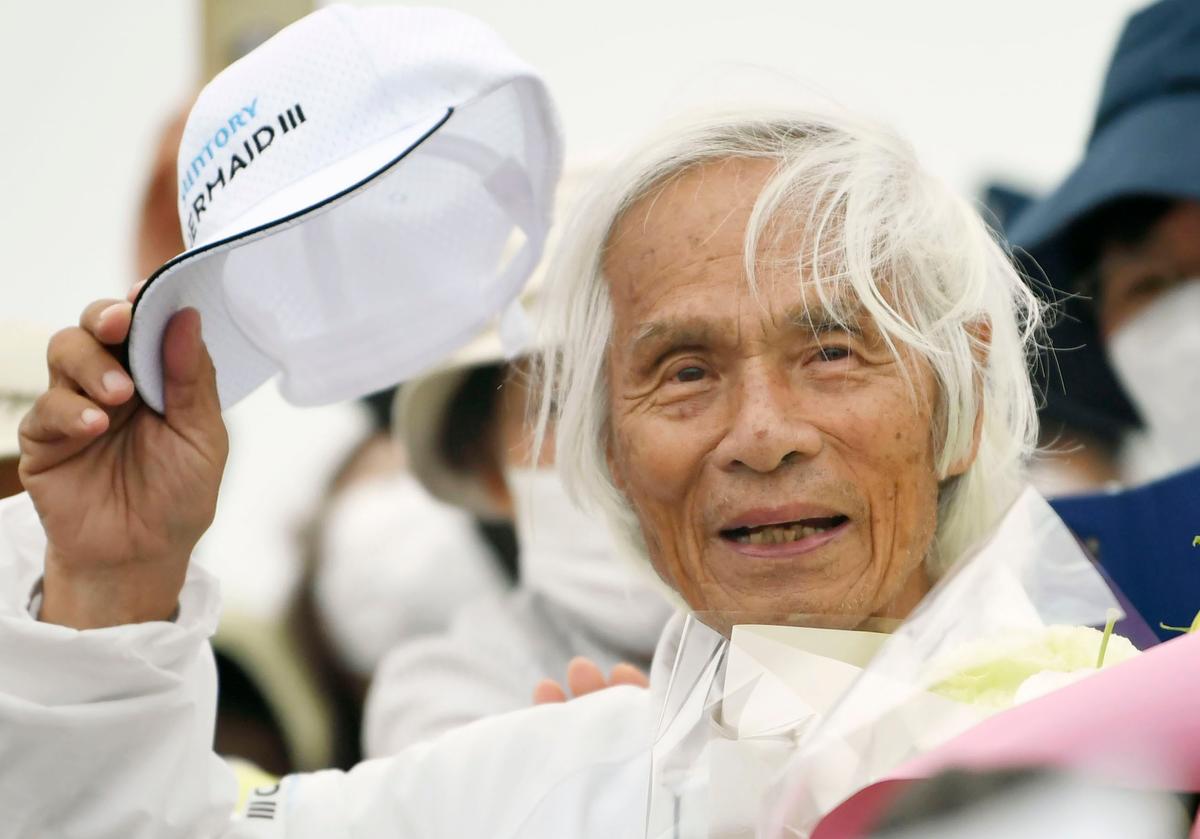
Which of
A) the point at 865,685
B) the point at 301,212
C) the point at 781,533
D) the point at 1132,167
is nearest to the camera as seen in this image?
the point at 865,685

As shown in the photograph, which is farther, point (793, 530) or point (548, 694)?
point (548, 694)

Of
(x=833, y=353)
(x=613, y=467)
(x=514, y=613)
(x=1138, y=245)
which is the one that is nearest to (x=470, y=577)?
(x=514, y=613)

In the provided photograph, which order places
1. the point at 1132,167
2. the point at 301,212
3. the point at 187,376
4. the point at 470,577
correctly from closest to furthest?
the point at 301,212 < the point at 187,376 < the point at 1132,167 < the point at 470,577

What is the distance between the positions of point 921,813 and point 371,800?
1218mm

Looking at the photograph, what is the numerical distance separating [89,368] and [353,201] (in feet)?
1.55

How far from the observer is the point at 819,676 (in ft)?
4.74

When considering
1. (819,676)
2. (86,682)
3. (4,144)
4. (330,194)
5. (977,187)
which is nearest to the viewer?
(819,676)

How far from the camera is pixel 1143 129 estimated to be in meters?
3.19

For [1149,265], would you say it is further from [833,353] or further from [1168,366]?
[833,353]

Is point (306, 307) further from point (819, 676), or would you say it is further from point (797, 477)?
point (819, 676)

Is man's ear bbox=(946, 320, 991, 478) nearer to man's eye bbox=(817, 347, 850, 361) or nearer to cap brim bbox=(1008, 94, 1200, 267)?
man's eye bbox=(817, 347, 850, 361)

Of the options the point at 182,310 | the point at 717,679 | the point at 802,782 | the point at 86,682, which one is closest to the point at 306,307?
the point at 182,310

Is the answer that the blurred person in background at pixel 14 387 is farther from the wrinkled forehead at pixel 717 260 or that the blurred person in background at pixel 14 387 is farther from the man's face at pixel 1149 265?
the man's face at pixel 1149 265

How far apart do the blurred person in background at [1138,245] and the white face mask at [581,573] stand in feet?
3.05
